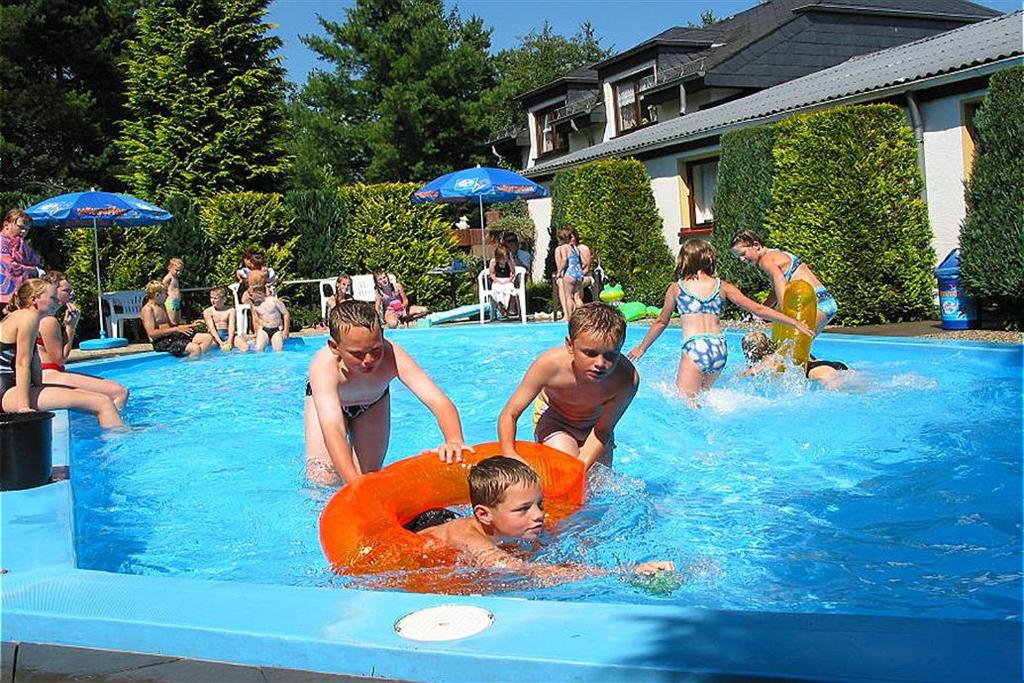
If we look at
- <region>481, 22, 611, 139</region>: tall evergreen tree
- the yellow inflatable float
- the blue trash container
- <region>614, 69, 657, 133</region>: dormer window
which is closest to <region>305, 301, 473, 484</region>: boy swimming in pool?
the yellow inflatable float

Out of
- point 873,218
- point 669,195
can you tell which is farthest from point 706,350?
point 669,195

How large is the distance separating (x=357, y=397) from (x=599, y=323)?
143 centimetres

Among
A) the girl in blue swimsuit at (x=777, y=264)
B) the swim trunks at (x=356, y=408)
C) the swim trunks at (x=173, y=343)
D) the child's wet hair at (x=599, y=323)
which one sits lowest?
the swim trunks at (x=356, y=408)

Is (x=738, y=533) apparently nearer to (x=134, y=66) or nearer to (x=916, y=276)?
(x=916, y=276)

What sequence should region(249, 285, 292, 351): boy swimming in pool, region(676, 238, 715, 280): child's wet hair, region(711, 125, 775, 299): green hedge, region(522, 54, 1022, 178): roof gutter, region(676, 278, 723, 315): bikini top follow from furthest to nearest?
region(249, 285, 292, 351): boy swimming in pool
region(711, 125, 775, 299): green hedge
region(522, 54, 1022, 178): roof gutter
region(676, 238, 715, 280): child's wet hair
region(676, 278, 723, 315): bikini top

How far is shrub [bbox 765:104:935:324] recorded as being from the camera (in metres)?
12.5

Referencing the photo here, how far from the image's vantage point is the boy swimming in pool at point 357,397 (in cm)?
426

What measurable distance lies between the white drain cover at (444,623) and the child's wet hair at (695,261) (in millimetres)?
5166

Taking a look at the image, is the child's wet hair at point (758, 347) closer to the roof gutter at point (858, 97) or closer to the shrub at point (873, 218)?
the shrub at point (873, 218)

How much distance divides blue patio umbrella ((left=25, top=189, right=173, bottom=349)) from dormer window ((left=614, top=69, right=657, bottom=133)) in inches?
565

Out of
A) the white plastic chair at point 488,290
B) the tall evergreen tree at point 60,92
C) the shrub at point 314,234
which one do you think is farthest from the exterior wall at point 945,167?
the tall evergreen tree at point 60,92

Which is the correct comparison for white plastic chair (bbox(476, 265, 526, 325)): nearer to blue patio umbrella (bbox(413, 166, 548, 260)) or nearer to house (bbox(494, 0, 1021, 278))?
blue patio umbrella (bbox(413, 166, 548, 260))

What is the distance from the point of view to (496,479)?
3.55 m

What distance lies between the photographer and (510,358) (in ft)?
41.5
